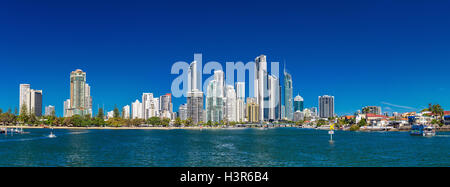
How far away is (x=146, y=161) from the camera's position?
148ft

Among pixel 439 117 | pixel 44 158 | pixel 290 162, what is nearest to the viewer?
pixel 290 162
